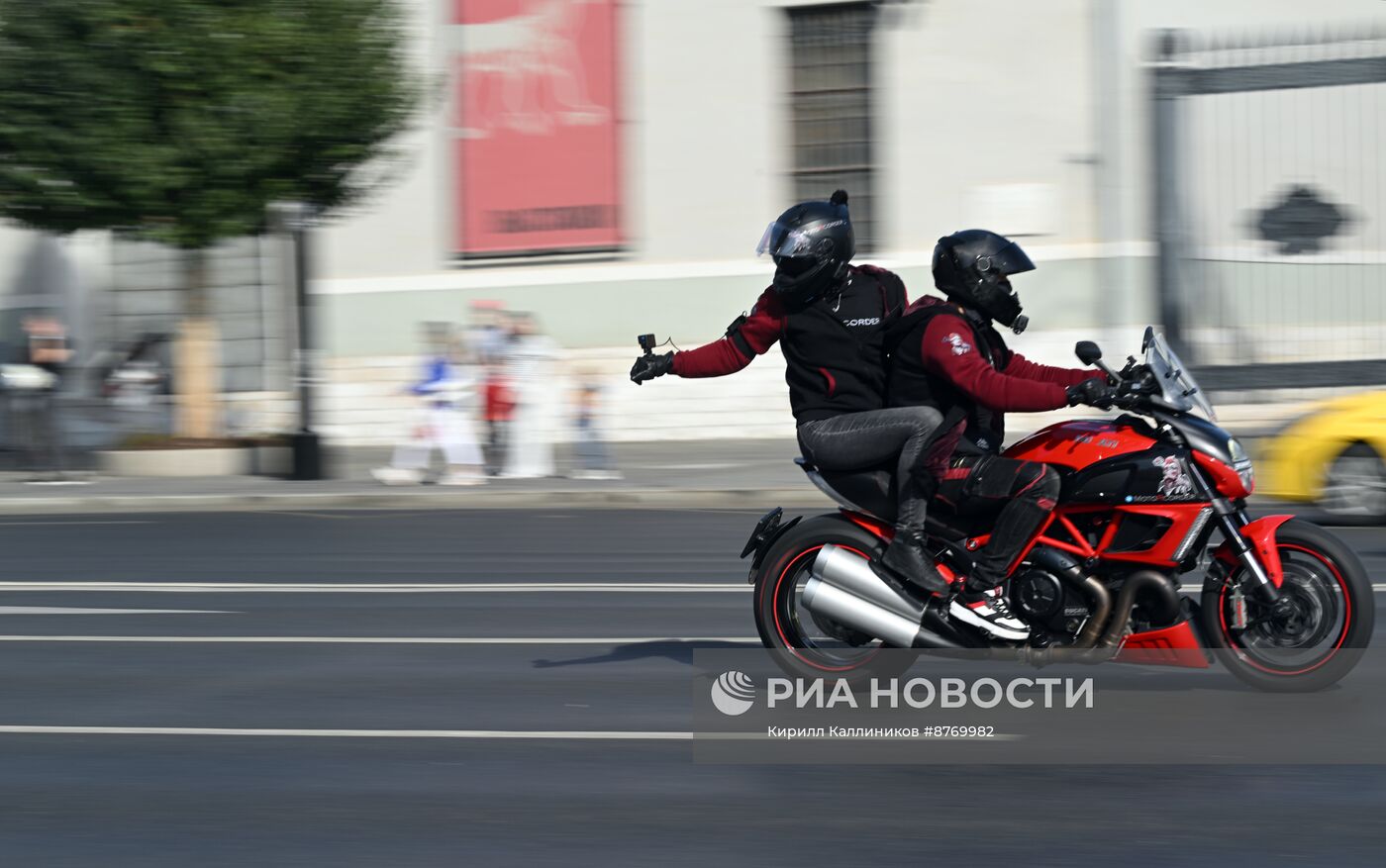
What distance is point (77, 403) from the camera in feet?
78.7

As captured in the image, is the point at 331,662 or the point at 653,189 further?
the point at 653,189

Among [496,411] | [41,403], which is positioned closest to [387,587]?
[496,411]

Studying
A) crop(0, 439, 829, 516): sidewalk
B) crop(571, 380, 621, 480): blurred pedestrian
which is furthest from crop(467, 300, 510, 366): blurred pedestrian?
crop(0, 439, 829, 516): sidewalk

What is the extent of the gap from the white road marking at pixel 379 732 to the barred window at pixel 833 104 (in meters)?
17.7

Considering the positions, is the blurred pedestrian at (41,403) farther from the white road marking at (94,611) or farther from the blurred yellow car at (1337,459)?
the blurred yellow car at (1337,459)

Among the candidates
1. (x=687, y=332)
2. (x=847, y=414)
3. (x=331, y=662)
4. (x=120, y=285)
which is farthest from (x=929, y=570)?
(x=120, y=285)

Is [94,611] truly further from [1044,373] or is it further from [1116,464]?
[1116,464]

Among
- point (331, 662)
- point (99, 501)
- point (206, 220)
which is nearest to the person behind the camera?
point (331, 662)

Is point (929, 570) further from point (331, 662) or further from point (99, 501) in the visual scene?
point (99, 501)

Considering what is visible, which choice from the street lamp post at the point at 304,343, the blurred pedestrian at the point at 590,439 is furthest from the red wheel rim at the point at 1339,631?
the street lamp post at the point at 304,343

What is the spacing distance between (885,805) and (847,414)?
1793mm

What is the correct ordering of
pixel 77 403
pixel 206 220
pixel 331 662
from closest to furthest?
pixel 331 662, pixel 206 220, pixel 77 403

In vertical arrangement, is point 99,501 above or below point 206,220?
below

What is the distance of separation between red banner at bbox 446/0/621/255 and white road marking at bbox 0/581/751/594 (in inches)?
555
